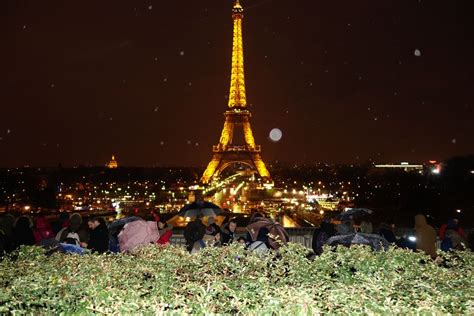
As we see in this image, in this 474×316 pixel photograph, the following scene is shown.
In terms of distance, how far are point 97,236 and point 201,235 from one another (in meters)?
1.84

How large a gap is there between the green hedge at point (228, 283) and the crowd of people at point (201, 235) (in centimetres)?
160

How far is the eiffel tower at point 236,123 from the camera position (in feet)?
246

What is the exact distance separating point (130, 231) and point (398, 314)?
19.1ft

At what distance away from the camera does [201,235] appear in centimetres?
961

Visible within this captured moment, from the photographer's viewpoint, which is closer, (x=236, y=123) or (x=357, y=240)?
(x=357, y=240)

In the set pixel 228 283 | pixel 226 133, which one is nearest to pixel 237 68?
pixel 226 133

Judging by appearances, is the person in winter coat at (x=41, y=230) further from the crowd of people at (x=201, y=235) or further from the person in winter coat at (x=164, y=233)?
the person in winter coat at (x=164, y=233)

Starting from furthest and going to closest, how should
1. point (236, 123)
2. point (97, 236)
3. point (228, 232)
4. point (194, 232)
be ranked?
point (236, 123), point (228, 232), point (194, 232), point (97, 236)

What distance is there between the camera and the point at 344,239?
8.60m

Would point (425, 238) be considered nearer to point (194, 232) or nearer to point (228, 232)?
point (228, 232)

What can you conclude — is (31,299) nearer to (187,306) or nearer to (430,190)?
(187,306)

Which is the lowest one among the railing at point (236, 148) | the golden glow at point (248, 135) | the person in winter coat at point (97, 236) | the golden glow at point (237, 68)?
the person in winter coat at point (97, 236)

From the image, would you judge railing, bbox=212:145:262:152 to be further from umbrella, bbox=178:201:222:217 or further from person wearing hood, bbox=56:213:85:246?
person wearing hood, bbox=56:213:85:246

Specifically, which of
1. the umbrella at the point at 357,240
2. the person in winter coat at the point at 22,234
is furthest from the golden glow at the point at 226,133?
the umbrella at the point at 357,240
